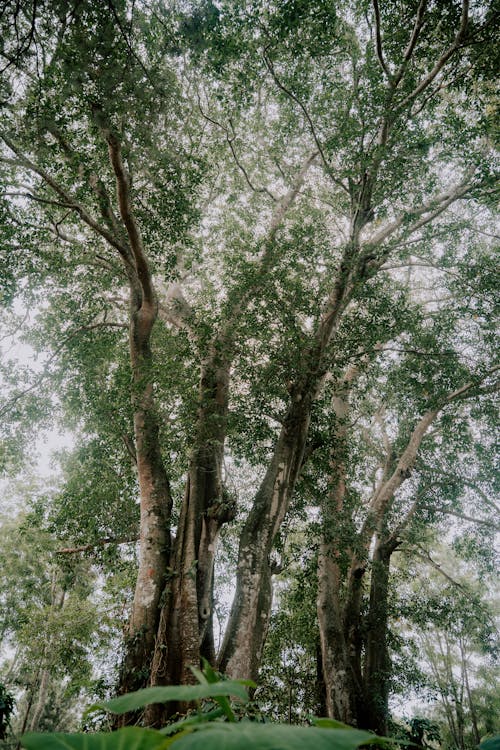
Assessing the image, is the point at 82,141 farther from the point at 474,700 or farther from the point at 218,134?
the point at 474,700

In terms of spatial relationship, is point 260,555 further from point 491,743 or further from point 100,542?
point 491,743

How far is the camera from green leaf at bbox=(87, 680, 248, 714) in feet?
2.41

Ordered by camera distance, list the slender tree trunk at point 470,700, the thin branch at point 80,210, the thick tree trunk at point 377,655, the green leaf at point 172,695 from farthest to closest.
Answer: the slender tree trunk at point 470,700 → the thick tree trunk at point 377,655 → the thin branch at point 80,210 → the green leaf at point 172,695

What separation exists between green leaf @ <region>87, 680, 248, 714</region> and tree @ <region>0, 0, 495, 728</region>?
16.2 ft

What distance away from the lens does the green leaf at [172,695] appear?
2.41ft

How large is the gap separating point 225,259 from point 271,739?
23.4ft

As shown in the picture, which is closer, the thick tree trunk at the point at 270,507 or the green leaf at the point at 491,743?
the green leaf at the point at 491,743

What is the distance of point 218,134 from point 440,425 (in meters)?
6.89

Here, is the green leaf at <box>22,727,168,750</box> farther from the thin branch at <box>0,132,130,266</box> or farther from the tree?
the thin branch at <box>0,132,130,266</box>

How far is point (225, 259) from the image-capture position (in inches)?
290

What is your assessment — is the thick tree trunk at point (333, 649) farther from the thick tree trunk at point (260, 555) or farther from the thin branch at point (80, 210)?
the thin branch at point (80, 210)

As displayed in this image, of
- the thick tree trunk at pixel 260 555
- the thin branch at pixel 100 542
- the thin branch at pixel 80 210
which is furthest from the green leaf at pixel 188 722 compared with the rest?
the thin branch at pixel 100 542

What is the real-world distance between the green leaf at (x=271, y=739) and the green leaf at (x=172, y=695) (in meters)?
0.05

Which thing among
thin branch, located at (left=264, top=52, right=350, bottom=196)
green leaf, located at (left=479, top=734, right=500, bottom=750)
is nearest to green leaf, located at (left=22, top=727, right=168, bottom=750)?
green leaf, located at (left=479, top=734, right=500, bottom=750)
